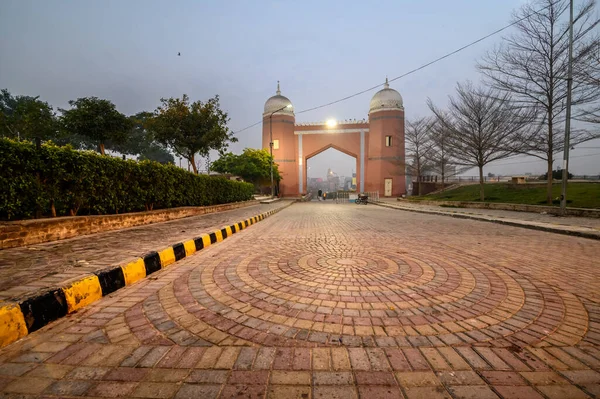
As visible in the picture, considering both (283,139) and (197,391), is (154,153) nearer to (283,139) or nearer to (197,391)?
(283,139)

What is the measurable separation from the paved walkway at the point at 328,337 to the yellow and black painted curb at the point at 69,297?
0.13m

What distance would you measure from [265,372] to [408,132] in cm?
3115

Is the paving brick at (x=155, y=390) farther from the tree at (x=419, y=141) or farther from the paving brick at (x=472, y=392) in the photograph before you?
the tree at (x=419, y=141)

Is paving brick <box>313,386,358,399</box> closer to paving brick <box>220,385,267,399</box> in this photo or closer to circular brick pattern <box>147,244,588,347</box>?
paving brick <box>220,385,267,399</box>

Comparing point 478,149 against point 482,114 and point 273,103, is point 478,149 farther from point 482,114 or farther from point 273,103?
point 273,103

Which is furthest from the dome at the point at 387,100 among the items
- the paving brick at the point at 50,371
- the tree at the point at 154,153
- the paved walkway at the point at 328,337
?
the tree at the point at 154,153

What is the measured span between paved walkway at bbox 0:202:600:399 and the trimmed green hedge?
12.4ft

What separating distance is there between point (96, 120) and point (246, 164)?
15125 mm

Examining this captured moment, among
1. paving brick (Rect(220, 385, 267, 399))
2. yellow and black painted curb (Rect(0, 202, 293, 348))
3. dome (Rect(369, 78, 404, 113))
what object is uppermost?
dome (Rect(369, 78, 404, 113))

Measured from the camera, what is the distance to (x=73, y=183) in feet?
19.2

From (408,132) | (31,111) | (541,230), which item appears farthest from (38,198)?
(31,111)

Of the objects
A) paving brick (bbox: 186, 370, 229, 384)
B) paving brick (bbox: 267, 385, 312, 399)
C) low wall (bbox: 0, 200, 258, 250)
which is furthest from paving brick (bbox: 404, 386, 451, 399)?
low wall (bbox: 0, 200, 258, 250)

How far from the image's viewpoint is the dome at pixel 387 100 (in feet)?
Answer: 119

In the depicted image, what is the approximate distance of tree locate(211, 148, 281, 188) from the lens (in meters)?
31.6
